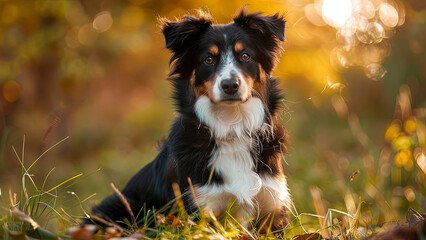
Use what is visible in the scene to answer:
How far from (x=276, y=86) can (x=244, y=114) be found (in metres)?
0.39

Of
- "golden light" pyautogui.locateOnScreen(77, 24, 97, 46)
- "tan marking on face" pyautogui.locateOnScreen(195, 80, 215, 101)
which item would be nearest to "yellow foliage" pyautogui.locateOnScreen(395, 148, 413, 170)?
"tan marking on face" pyautogui.locateOnScreen(195, 80, 215, 101)

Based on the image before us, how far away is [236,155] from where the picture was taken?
3686 mm

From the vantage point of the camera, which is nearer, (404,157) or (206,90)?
(206,90)

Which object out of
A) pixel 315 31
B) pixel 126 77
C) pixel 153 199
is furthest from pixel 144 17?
pixel 126 77

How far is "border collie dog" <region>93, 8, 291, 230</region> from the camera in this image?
352cm

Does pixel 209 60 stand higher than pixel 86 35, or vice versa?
pixel 86 35

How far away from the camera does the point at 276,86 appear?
400cm

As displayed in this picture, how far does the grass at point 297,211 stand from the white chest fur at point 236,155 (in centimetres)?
16

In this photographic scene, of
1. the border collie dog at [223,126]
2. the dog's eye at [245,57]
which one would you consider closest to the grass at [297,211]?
the border collie dog at [223,126]

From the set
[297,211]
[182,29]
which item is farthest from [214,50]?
[297,211]

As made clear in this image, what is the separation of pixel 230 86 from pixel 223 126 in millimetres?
429

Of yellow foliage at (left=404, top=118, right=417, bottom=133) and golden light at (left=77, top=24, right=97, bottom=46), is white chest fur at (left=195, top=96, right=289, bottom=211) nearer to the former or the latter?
yellow foliage at (left=404, top=118, right=417, bottom=133)

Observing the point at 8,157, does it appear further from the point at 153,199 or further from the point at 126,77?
the point at 126,77

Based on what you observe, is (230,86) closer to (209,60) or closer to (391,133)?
(209,60)
